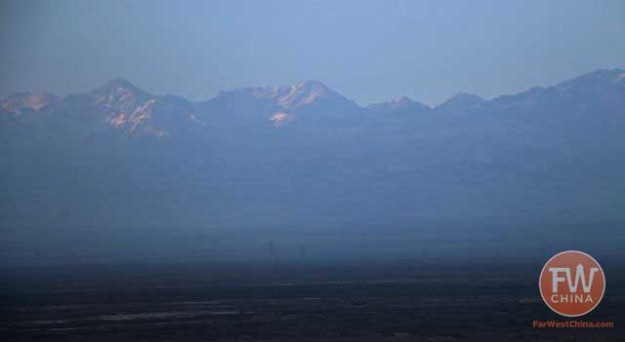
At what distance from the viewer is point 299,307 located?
105 m

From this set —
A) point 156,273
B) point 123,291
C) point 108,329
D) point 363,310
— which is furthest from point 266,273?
point 108,329

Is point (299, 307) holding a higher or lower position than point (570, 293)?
higher

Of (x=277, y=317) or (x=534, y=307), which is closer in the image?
(x=277, y=317)

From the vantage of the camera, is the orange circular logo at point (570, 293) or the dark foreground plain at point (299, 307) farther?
the orange circular logo at point (570, 293)

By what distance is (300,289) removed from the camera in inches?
5221

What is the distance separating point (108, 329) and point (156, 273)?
315 feet

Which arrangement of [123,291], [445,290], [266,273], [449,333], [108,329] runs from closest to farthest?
[449,333], [108,329], [445,290], [123,291], [266,273]

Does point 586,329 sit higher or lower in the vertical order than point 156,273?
lower

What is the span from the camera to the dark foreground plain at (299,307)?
81375mm

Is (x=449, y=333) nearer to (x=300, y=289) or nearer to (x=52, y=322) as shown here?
(x=52, y=322)

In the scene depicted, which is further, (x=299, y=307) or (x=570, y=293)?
(x=299, y=307)

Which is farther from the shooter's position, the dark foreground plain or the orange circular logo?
the orange circular logo

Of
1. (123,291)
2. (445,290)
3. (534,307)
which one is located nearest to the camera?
(534,307)

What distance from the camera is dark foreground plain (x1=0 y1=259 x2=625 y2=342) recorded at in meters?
81.4
